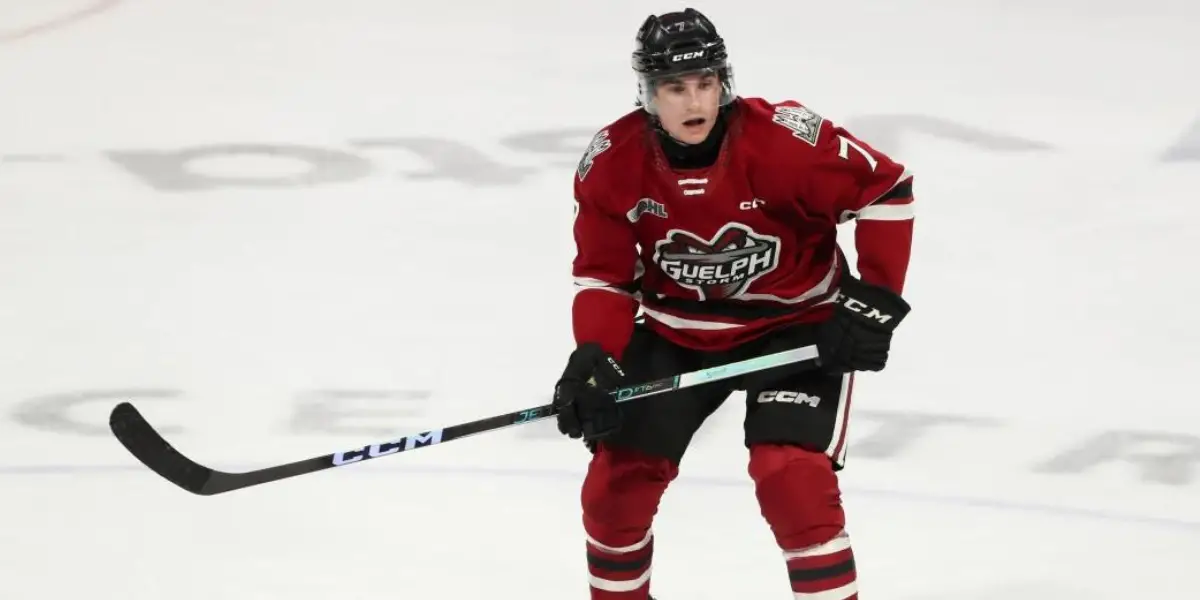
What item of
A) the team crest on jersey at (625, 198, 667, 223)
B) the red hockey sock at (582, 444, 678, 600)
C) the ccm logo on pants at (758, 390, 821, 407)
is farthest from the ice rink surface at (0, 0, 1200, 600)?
the team crest on jersey at (625, 198, 667, 223)

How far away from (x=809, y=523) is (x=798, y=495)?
0.05 meters

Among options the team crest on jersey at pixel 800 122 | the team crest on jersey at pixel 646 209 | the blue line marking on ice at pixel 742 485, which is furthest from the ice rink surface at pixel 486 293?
the team crest on jersey at pixel 800 122

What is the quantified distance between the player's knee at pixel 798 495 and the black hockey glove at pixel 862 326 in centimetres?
18

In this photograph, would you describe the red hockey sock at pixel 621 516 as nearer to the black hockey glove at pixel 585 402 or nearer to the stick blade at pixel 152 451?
the black hockey glove at pixel 585 402

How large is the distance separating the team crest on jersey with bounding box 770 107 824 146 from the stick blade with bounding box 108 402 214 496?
1.21m

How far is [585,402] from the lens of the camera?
311cm

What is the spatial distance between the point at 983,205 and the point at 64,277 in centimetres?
262

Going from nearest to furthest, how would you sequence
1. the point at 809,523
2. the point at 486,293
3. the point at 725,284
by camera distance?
the point at 809,523 < the point at 725,284 < the point at 486,293

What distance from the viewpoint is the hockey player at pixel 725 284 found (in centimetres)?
307

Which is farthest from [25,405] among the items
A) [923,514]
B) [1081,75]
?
[1081,75]

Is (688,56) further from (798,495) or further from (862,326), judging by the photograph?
(798,495)

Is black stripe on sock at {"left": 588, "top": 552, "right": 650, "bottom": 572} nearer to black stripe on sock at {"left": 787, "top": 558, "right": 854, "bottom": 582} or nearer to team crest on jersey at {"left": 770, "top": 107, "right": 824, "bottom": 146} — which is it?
black stripe on sock at {"left": 787, "top": 558, "right": 854, "bottom": 582}

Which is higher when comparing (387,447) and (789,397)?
(789,397)

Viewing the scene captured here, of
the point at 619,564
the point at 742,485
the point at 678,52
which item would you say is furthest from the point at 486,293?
the point at 678,52
